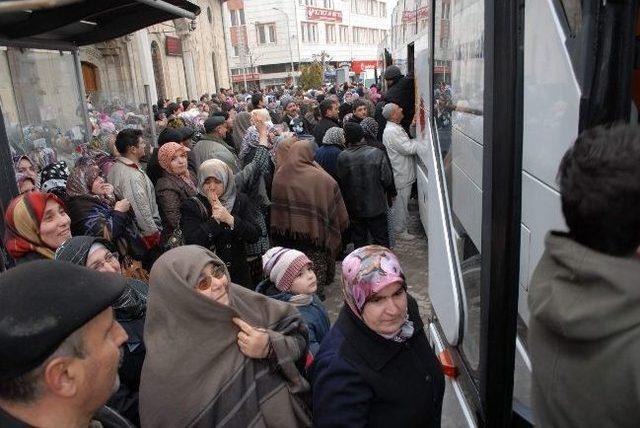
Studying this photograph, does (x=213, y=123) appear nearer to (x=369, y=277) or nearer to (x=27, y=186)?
(x=27, y=186)

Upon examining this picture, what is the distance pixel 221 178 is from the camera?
3922 millimetres

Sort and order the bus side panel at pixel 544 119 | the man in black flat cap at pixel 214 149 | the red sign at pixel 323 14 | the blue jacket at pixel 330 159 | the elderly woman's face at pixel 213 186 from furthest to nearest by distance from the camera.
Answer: the red sign at pixel 323 14
the blue jacket at pixel 330 159
the man in black flat cap at pixel 214 149
the elderly woman's face at pixel 213 186
the bus side panel at pixel 544 119

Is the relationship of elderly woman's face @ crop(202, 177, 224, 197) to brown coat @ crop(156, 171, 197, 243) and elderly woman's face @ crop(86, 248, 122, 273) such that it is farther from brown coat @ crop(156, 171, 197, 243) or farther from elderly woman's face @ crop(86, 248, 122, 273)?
elderly woman's face @ crop(86, 248, 122, 273)

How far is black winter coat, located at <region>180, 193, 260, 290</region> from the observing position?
3664 mm

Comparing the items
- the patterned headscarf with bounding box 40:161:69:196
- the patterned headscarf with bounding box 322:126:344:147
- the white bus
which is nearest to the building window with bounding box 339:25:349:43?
the patterned headscarf with bounding box 322:126:344:147

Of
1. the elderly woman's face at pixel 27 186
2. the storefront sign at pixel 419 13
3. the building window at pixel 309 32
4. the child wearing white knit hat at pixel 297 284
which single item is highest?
the building window at pixel 309 32

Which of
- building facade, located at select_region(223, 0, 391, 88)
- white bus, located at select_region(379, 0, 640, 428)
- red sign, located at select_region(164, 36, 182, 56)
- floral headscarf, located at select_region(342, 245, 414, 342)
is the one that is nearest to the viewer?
white bus, located at select_region(379, 0, 640, 428)

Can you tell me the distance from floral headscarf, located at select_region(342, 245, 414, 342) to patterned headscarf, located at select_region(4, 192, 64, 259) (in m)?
1.85

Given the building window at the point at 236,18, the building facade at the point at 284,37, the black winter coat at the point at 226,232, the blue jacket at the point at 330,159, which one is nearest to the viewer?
the black winter coat at the point at 226,232

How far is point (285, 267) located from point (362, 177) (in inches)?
107

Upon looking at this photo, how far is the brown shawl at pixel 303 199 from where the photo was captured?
4.66 metres

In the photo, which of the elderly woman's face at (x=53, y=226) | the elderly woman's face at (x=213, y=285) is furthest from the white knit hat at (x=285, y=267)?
the elderly woman's face at (x=53, y=226)

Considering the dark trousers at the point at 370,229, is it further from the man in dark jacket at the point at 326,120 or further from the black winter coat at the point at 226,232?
the man in dark jacket at the point at 326,120

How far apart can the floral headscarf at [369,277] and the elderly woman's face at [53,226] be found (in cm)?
182
